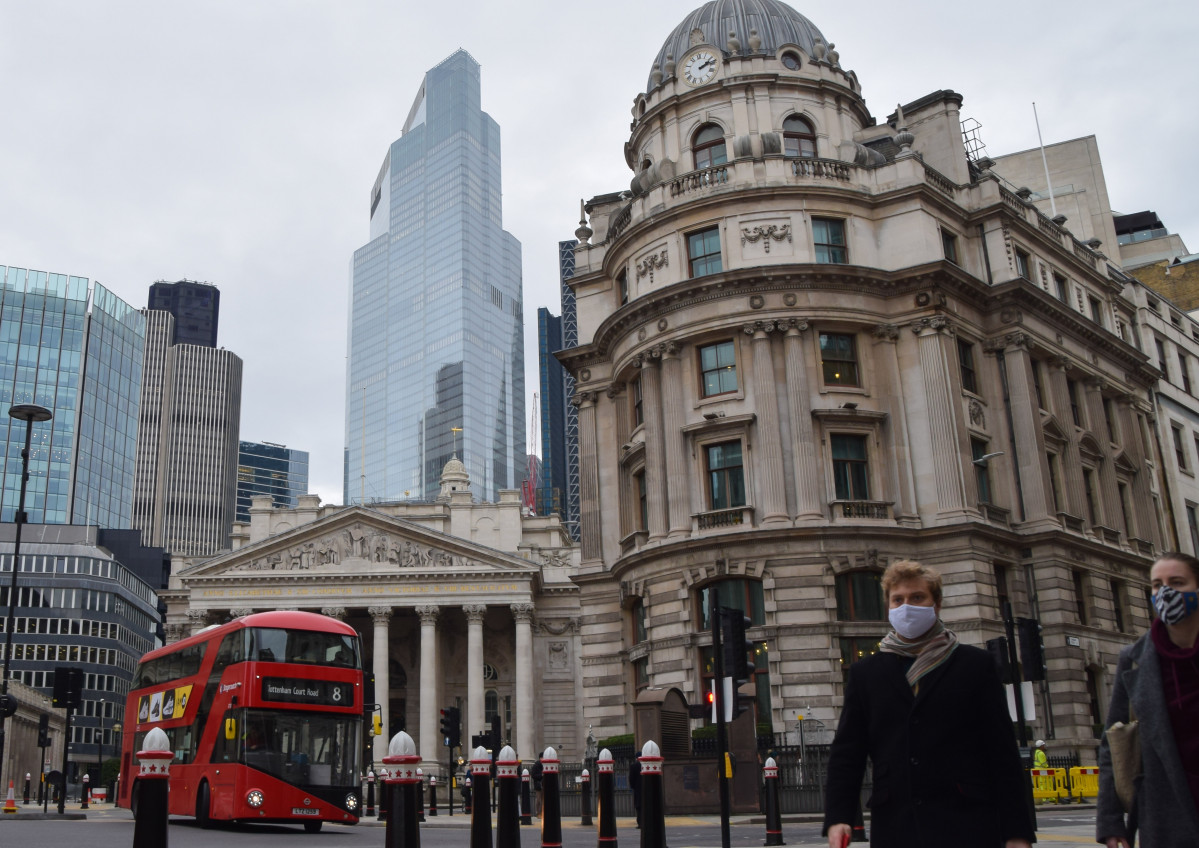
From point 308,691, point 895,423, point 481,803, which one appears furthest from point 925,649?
point 895,423

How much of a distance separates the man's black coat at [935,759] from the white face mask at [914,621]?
0.16 meters

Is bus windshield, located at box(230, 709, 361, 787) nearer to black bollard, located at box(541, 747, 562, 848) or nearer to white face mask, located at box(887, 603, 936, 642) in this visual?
black bollard, located at box(541, 747, 562, 848)

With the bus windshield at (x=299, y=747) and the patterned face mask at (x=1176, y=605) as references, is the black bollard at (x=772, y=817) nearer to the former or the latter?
the bus windshield at (x=299, y=747)

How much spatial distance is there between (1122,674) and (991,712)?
0.90 metres

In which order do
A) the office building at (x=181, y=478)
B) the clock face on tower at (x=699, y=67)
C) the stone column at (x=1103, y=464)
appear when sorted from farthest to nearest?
1. the office building at (x=181, y=478)
2. the stone column at (x=1103, y=464)
3. the clock face on tower at (x=699, y=67)

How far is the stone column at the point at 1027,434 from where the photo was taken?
131 feet

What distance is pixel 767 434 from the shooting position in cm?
3753

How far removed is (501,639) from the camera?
263 ft

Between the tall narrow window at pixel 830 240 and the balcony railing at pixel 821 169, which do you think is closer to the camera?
the tall narrow window at pixel 830 240

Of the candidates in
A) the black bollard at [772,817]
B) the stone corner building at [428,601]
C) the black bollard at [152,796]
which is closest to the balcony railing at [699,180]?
the black bollard at [772,817]

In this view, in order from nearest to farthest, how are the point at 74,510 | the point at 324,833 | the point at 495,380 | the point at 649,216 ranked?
the point at 324,833, the point at 649,216, the point at 74,510, the point at 495,380

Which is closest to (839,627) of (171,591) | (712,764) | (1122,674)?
(712,764)

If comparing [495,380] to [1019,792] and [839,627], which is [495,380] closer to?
[839,627]

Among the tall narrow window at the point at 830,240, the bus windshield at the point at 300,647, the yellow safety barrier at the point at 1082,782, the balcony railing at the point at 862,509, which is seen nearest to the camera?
the bus windshield at the point at 300,647
